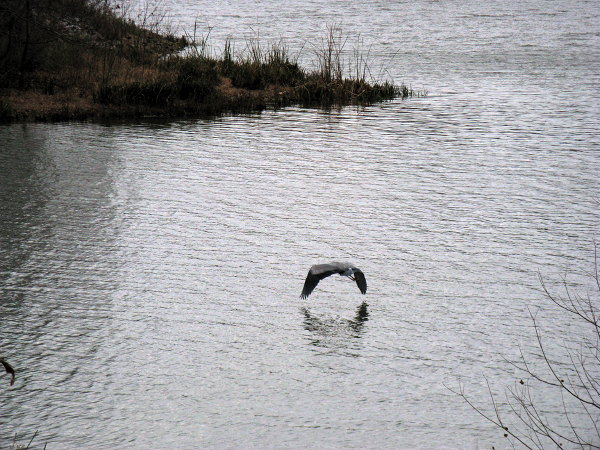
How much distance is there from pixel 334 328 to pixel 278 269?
1.80m

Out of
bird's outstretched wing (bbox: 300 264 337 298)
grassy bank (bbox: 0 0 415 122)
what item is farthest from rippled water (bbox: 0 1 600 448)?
grassy bank (bbox: 0 0 415 122)

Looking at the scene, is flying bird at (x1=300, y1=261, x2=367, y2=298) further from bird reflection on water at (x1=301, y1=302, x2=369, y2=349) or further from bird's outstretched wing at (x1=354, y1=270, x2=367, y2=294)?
bird reflection on water at (x1=301, y1=302, x2=369, y2=349)

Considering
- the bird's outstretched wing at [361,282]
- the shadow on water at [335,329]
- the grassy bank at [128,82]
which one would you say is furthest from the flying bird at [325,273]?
the grassy bank at [128,82]

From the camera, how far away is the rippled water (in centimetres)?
677

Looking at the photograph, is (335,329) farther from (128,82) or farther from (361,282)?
(128,82)

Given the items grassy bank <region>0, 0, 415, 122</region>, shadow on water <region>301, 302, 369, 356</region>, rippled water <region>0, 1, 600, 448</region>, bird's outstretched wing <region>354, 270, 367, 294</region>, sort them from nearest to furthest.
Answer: rippled water <region>0, 1, 600, 448</region>
shadow on water <region>301, 302, 369, 356</region>
bird's outstretched wing <region>354, 270, 367, 294</region>
grassy bank <region>0, 0, 415, 122</region>

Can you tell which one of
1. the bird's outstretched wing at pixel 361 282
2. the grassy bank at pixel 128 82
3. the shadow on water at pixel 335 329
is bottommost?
the shadow on water at pixel 335 329

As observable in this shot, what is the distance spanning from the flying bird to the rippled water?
0.25m

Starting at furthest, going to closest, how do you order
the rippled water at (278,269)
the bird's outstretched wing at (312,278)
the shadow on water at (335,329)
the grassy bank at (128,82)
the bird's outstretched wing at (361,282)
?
the grassy bank at (128,82)
the bird's outstretched wing at (361,282)
the bird's outstretched wing at (312,278)
the shadow on water at (335,329)
the rippled water at (278,269)

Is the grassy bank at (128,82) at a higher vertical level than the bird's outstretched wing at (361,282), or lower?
higher

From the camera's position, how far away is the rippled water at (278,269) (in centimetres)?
677

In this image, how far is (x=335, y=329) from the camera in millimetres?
8312

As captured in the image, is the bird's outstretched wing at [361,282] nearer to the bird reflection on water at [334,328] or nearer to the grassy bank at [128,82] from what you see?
the bird reflection on water at [334,328]

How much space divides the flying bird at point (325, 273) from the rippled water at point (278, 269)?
25 cm
